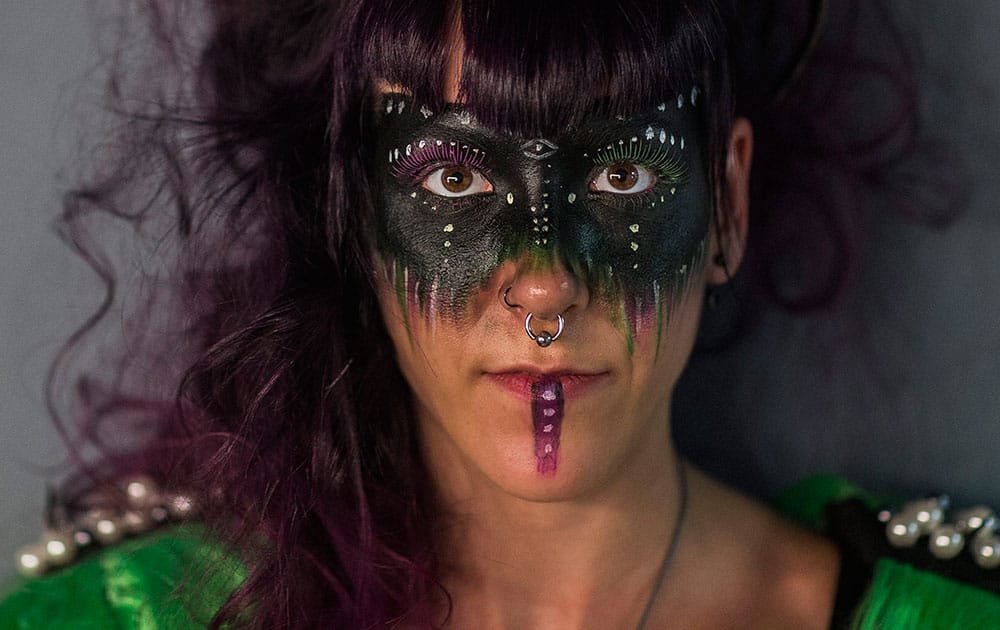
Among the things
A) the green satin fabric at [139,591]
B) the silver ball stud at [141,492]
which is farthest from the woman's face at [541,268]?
the silver ball stud at [141,492]

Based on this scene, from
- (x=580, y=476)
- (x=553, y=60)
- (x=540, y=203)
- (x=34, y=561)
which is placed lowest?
(x=34, y=561)

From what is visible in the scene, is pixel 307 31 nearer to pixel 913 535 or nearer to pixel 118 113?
pixel 118 113

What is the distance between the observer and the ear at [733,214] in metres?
1.13

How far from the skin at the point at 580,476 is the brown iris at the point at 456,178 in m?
0.05

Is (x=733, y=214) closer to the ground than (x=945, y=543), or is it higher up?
higher up

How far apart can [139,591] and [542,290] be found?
53 cm

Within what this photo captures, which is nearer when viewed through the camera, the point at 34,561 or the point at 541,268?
the point at 541,268

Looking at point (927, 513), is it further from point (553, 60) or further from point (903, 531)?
point (553, 60)

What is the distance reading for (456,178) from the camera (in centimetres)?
100

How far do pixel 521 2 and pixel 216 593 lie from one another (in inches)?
25.1

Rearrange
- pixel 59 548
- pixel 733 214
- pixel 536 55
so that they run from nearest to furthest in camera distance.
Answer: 1. pixel 536 55
2. pixel 733 214
3. pixel 59 548

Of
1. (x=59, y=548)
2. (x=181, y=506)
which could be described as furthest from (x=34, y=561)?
(x=181, y=506)

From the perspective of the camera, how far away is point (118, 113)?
1300 mm

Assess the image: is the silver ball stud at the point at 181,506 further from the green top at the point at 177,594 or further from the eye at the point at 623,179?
the eye at the point at 623,179
